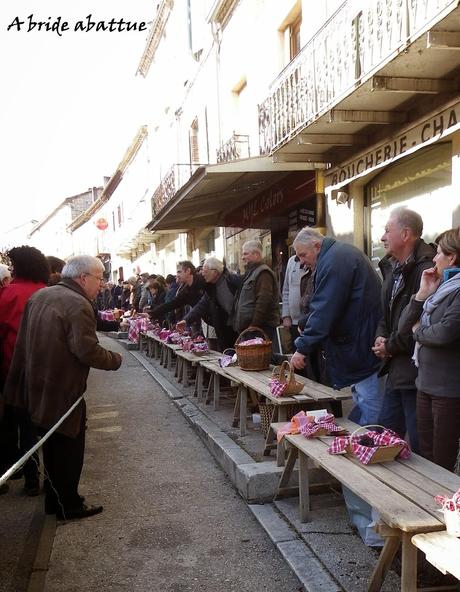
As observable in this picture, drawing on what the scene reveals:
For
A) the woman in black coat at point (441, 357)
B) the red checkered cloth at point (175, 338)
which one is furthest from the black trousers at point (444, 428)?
the red checkered cloth at point (175, 338)

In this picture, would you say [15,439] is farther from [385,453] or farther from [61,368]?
[385,453]

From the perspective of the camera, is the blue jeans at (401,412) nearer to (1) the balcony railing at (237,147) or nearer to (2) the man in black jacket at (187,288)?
(2) the man in black jacket at (187,288)

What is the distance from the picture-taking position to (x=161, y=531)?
389 centimetres

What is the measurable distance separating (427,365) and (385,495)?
3.00 ft

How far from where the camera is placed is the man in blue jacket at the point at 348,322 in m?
4.12

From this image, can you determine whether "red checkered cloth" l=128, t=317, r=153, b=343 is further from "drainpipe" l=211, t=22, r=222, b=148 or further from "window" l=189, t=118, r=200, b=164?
"window" l=189, t=118, r=200, b=164

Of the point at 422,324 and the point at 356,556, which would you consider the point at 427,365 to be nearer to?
the point at 422,324

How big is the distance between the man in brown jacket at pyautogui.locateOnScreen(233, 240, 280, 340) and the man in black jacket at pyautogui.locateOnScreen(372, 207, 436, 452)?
2423 millimetres

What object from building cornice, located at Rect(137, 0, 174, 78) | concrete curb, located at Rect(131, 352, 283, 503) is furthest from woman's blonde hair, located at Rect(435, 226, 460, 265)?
building cornice, located at Rect(137, 0, 174, 78)

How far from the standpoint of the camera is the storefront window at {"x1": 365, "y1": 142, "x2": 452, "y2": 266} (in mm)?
7352

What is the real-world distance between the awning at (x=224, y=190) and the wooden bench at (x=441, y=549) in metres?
8.15

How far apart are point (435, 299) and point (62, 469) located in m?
2.77

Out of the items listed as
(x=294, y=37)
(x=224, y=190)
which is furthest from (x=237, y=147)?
(x=294, y=37)

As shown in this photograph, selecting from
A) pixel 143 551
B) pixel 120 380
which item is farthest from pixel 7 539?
pixel 120 380
